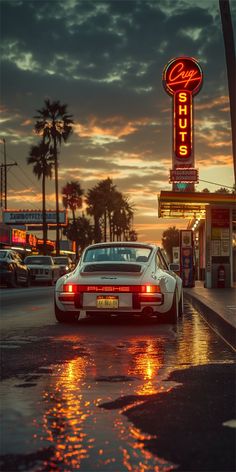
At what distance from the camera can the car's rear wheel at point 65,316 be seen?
13234mm

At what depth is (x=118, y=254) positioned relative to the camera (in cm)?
1363

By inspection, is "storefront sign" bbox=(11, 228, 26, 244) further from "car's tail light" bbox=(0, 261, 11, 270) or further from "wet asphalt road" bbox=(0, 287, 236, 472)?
"wet asphalt road" bbox=(0, 287, 236, 472)

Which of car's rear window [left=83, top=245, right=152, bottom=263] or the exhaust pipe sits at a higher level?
car's rear window [left=83, top=245, right=152, bottom=263]

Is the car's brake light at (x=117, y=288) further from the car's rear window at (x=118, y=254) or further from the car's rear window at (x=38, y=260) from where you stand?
the car's rear window at (x=38, y=260)

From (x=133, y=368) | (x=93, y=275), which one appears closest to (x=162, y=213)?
(x=93, y=275)

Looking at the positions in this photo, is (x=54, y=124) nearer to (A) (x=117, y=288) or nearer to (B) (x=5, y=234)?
(B) (x=5, y=234)

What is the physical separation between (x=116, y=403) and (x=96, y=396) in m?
0.36

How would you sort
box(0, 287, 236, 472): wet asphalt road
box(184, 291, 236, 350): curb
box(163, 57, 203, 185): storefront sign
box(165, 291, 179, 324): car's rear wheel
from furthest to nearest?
box(163, 57, 203, 185): storefront sign → box(165, 291, 179, 324): car's rear wheel → box(184, 291, 236, 350): curb → box(0, 287, 236, 472): wet asphalt road

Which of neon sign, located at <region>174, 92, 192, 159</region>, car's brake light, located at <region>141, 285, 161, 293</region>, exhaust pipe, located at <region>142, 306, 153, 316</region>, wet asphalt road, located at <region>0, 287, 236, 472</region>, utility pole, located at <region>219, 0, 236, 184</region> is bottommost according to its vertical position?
wet asphalt road, located at <region>0, 287, 236, 472</region>

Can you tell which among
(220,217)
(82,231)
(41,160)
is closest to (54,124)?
(41,160)

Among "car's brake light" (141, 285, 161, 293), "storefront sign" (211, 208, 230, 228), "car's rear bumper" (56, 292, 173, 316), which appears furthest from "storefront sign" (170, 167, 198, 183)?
"car's brake light" (141, 285, 161, 293)

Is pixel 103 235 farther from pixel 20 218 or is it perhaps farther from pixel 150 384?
pixel 150 384

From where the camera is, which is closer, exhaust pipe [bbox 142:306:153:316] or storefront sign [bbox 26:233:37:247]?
exhaust pipe [bbox 142:306:153:316]

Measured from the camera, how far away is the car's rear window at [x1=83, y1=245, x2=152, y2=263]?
13508 millimetres
